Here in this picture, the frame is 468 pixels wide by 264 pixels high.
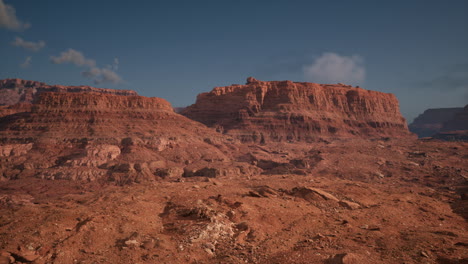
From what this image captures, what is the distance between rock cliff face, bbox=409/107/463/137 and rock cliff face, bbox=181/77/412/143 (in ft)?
252

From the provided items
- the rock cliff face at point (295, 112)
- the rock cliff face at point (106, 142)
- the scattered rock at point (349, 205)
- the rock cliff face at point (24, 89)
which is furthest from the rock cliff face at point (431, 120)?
the rock cliff face at point (24, 89)

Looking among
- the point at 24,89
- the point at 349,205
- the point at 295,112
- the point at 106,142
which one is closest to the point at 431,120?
the point at 295,112

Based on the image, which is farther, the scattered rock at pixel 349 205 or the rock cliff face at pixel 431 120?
the rock cliff face at pixel 431 120

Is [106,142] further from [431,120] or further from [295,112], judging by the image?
[431,120]

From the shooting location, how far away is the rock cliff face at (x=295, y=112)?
8181cm

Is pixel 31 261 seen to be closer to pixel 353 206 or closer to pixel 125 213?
pixel 125 213

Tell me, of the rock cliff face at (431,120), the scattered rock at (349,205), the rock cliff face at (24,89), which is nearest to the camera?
the scattered rock at (349,205)

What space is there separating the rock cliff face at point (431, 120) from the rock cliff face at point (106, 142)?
15476 centimetres

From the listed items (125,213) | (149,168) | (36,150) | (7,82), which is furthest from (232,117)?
→ (7,82)

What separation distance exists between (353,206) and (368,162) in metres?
29.1

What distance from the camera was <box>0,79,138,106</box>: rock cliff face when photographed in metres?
135

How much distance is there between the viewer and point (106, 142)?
154ft

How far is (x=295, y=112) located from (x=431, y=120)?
143 metres

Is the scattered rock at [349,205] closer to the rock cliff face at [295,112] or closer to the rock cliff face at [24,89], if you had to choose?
the rock cliff face at [295,112]
